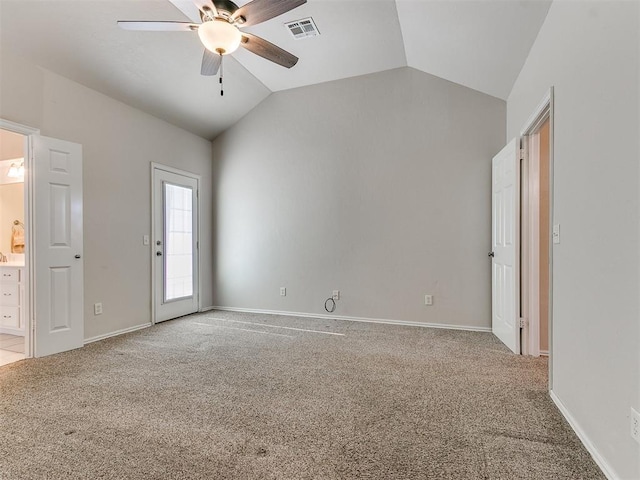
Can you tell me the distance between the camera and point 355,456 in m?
1.72

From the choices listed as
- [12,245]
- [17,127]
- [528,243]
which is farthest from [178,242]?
[528,243]

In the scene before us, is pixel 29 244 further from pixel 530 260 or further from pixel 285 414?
pixel 530 260

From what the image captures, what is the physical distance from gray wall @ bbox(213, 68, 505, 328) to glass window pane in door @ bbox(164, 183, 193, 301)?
522mm

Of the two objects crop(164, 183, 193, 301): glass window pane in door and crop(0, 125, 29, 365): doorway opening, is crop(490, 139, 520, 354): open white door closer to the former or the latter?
crop(164, 183, 193, 301): glass window pane in door

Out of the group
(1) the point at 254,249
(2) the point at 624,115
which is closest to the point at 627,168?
(2) the point at 624,115

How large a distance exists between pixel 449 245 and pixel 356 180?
1469 millimetres

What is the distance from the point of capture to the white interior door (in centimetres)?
453

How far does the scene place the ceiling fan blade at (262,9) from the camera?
2.07 m

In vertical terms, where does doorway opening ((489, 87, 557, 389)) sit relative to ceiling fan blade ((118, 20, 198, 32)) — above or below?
below

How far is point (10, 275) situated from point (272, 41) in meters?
3.96

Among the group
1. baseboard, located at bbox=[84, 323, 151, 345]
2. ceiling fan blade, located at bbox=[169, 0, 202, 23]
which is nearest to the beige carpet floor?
baseboard, located at bbox=[84, 323, 151, 345]

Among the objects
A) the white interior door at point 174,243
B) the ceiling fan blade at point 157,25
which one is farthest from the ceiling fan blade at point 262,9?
the white interior door at point 174,243

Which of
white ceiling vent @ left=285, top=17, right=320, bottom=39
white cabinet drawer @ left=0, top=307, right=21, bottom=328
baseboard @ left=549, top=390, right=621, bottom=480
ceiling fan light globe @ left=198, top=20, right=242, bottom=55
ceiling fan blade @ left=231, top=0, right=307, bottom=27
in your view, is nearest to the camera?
baseboard @ left=549, top=390, right=621, bottom=480

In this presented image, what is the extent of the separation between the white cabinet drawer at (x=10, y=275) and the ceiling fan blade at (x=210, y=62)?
313 centimetres
